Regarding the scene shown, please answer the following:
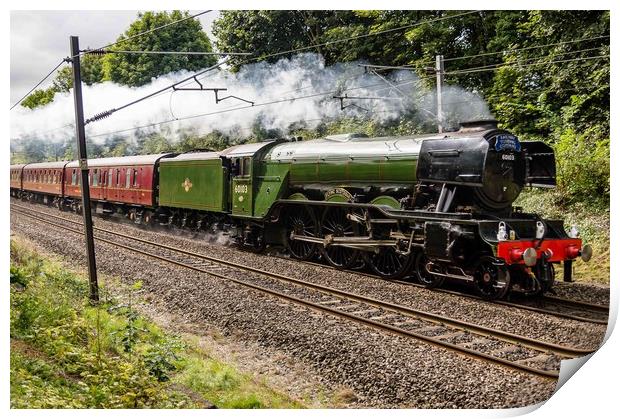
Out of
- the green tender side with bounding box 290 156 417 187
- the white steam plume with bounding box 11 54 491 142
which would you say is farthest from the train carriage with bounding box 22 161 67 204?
the green tender side with bounding box 290 156 417 187

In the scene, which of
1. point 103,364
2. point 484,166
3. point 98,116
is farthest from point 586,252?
point 98,116

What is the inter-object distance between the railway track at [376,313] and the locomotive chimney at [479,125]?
7.14 feet

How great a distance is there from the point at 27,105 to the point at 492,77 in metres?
4.29

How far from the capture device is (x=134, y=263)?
25.9ft

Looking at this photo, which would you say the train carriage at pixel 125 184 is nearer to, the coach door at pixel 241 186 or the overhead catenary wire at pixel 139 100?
the coach door at pixel 241 186

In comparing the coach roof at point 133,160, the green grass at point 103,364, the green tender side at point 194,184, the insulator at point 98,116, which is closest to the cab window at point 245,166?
the green tender side at point 194,184

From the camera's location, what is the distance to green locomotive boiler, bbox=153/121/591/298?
682cm

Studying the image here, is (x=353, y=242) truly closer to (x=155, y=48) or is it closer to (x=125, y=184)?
(x=155, y=48)

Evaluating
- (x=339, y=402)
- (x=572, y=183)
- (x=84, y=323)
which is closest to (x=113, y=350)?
(x=84, y=323)

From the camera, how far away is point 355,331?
5867 mm

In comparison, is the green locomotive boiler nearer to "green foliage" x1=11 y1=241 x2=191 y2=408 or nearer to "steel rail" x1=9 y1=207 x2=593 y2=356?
"steel rail" x1=9 y1=207 x2=593 y2=356

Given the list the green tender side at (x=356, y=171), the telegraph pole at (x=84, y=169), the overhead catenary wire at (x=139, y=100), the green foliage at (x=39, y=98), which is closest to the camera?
the green foliage at (x=39, y=98)

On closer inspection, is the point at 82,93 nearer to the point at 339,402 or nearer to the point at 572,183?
the point at 339,402

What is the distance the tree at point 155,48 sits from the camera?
5562 mm
